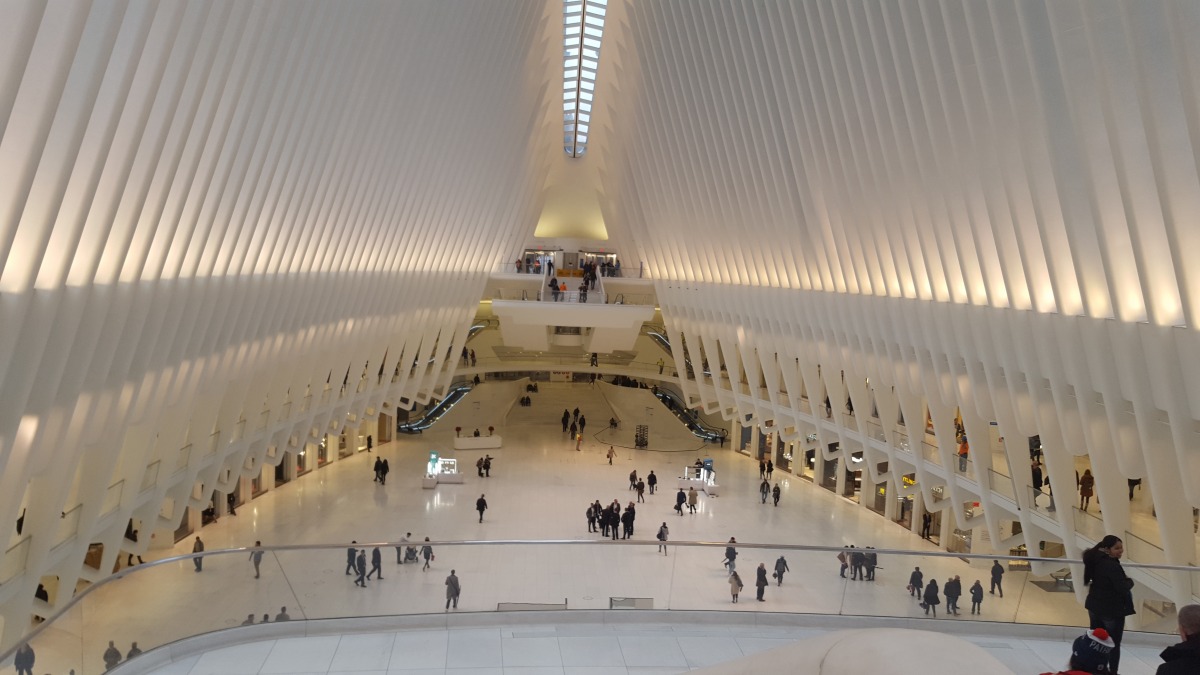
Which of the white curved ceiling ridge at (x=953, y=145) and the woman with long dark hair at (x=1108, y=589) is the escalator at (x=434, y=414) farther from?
the woman with long dark hair at (x=1108, y=589)

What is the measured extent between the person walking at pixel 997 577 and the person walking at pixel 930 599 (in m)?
0.41

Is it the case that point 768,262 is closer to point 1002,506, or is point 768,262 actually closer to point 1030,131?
point 1002,506

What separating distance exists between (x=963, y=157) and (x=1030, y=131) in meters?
1.80

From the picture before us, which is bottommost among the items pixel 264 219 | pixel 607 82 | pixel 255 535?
pixel 255 535

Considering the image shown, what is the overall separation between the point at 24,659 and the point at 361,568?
247 cm

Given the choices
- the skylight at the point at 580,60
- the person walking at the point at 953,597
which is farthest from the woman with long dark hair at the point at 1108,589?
the skylight at the point at 580,60

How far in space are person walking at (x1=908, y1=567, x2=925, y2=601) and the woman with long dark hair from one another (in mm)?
1860

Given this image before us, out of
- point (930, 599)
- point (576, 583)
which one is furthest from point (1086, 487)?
point (576, 583)

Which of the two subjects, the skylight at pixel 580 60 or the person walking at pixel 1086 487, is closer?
the person walking at pixel 1086 487

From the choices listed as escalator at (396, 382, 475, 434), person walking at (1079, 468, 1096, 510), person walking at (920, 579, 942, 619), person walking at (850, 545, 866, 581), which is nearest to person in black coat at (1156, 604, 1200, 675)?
person walking at (920, 579, 942, 619)

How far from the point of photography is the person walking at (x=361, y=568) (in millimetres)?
7340

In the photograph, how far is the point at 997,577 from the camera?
7.45 meters

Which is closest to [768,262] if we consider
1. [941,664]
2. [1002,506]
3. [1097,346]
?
[1002,506]

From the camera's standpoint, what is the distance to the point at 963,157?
13.9m
